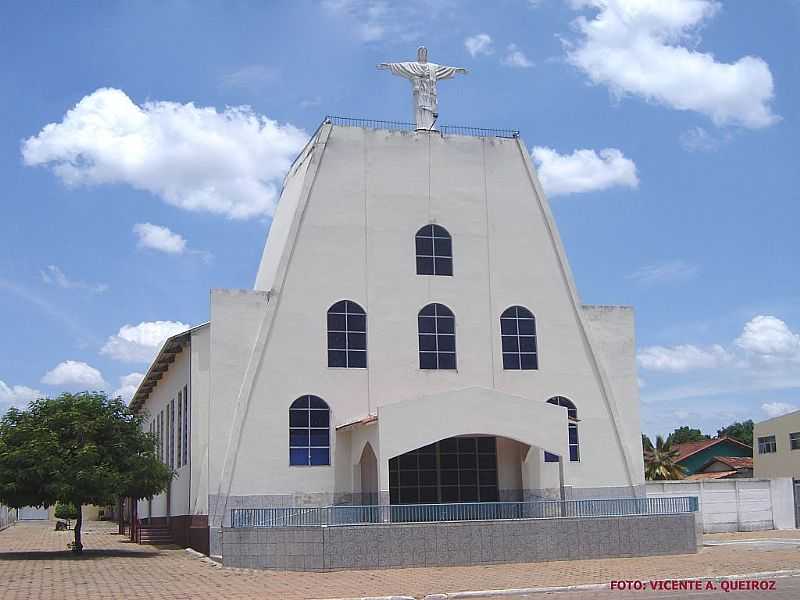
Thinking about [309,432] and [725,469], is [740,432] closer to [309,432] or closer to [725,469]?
[725,469]

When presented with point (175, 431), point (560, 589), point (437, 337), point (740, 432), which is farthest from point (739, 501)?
point (740, 432)

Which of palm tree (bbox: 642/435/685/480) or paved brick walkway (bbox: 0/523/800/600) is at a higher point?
palm tree (bbox: 642/435/685/480)

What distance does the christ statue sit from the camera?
98.4ft

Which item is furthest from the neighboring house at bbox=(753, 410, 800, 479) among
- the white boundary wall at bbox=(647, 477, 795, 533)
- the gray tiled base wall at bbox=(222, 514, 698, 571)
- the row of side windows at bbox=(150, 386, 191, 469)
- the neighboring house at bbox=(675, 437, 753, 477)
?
the row of side windows at bbox=(150, 386, 191, 469)

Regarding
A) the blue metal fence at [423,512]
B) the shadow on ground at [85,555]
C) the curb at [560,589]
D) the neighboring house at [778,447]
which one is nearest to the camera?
the curb at [560,589]

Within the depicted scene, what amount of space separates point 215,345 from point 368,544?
7603 millimetres

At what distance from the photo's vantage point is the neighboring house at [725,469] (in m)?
51.4

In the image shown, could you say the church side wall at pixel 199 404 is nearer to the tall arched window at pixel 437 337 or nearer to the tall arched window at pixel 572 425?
the tall arched window at pixel 437 337

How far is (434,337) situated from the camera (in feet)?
91.4

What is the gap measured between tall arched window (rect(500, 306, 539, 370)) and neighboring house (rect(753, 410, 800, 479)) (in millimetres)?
21644

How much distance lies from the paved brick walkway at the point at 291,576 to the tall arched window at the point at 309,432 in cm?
394

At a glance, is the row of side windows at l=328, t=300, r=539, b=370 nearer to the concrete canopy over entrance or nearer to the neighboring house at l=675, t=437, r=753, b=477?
the concrete canopy over entrance

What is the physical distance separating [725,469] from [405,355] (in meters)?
34.1

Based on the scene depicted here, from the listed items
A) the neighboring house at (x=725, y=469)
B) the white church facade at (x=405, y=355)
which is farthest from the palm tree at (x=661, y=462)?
the white church facade at (x=405, y=355)
